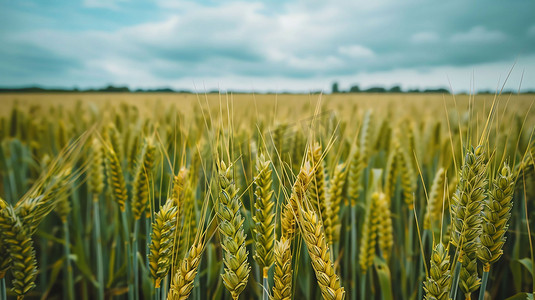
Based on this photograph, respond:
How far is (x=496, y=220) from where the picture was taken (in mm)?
774

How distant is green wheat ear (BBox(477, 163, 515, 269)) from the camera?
2.49 ft

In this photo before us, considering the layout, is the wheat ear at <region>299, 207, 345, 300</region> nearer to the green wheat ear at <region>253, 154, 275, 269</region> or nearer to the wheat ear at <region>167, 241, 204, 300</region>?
the green wheat ear at <region>253, 154, 275, 269</region>

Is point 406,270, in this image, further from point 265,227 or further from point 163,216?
point 163,216

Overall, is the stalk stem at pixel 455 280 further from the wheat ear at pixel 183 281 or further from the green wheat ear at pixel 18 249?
the green wheat ear at pixel 18 249

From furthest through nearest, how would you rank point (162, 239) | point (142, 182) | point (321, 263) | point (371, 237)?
point (371, 237)
point (142, 182)
point (162, 239)
point (321, 263)

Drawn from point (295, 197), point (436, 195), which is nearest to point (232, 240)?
point (295, 197)

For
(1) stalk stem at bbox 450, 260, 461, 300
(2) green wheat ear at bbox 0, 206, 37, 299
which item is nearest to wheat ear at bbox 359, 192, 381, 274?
(1) stalk stem at bbox 450, 260, 461, 300

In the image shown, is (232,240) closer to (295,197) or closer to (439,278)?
(295,197)

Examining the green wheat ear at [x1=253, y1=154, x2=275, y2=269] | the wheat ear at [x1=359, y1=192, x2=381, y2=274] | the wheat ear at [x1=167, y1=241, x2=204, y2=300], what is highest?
the green wheat ear at [x1=253, y1=154, x2=275, y2=269]

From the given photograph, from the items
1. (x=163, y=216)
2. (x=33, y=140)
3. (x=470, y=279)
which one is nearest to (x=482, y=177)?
(x=470, y=279)

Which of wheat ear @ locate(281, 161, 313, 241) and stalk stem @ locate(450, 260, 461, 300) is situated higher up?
wheat ear @ locate(281, 161, 313, 241)

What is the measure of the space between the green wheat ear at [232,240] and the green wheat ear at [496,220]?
24.7 inches

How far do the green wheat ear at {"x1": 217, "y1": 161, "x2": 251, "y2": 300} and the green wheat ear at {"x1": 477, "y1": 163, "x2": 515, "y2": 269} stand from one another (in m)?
0.63

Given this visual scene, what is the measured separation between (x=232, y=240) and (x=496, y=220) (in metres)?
0.70
